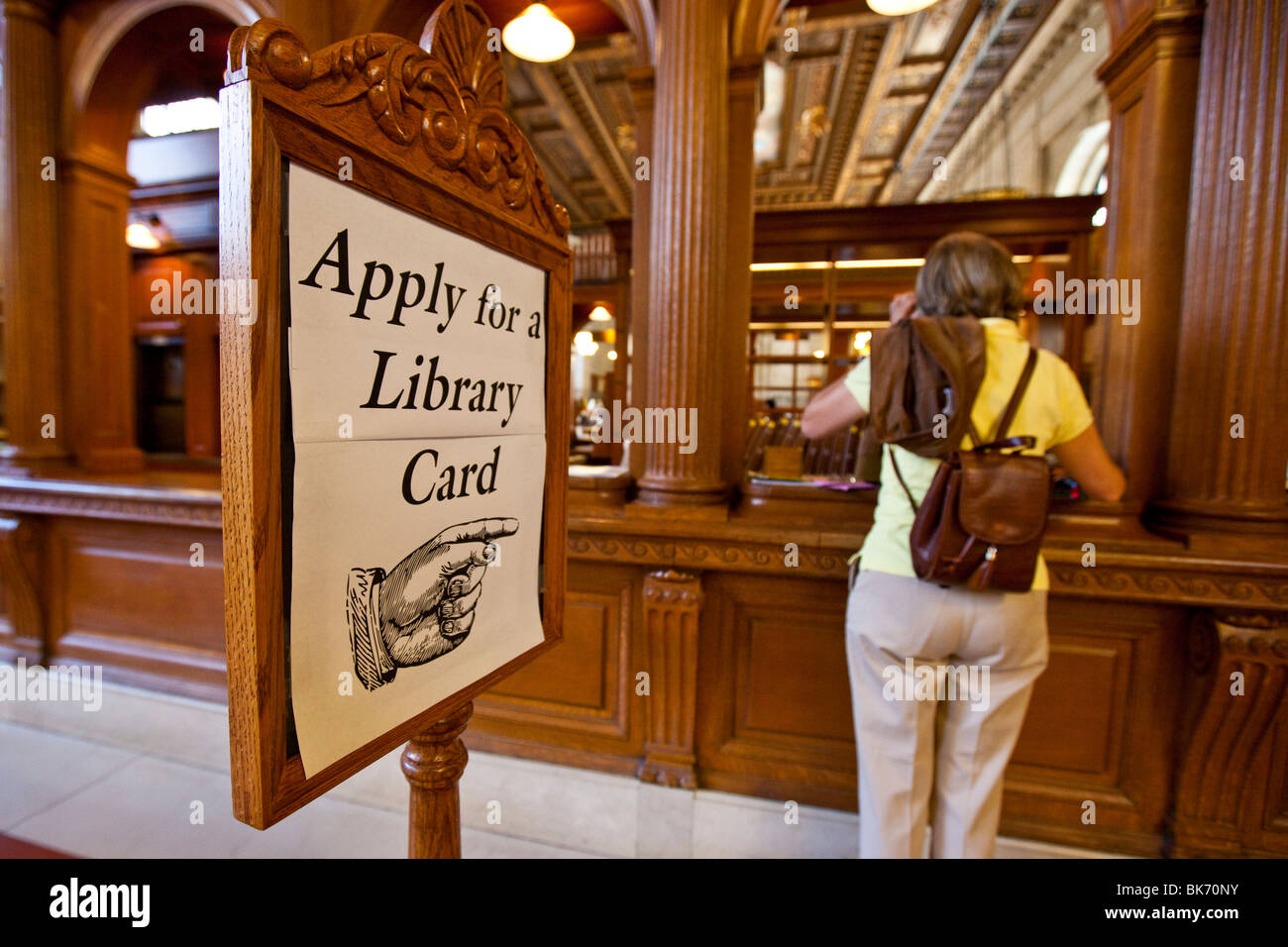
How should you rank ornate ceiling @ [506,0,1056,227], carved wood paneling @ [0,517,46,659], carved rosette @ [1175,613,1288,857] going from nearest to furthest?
1. carved rosette @ [1175,613,1288,857]
2. carved wood paneling @ [0,517,46,659]
3. ornate ceiling @ [506,0,1056,227]

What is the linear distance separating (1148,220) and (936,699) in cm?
173

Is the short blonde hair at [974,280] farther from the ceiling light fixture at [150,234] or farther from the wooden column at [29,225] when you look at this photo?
the ceiling light fixture at [150,234]

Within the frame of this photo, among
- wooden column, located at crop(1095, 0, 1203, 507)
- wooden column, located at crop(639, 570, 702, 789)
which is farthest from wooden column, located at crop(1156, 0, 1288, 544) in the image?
wooden column, located at crop(639, 570, 702, 789)

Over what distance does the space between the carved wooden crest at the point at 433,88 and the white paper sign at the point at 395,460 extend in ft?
0.26

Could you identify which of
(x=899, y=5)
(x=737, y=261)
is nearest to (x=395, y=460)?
(x=737, y=261)

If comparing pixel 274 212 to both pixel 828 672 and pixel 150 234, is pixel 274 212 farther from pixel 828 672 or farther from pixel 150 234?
pixel 150 234

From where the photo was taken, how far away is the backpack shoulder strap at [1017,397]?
1.23m

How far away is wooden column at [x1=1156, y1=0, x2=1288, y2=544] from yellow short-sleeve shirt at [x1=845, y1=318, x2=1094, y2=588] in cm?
84

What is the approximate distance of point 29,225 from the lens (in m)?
2.78

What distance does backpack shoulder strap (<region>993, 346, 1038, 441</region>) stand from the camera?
1.23 metres

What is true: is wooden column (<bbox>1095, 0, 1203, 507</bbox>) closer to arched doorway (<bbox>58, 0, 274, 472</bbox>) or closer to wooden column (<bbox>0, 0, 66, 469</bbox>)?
arched doorway (<bbox>58, 0, 274, 472</bbox>)

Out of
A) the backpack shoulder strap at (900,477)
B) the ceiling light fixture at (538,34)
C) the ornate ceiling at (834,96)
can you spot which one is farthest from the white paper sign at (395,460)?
the ornate ceiling at (834,96)

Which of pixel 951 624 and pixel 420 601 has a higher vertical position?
pixel 420 601
